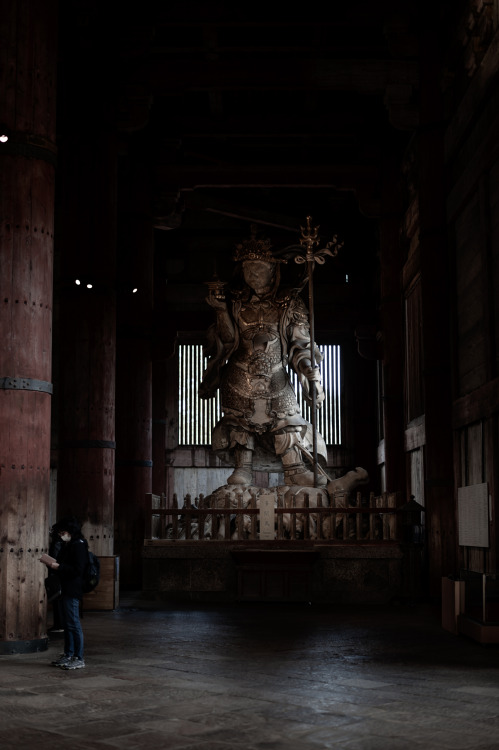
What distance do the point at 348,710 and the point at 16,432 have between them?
426 cm

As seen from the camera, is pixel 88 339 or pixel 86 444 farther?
pixel 88 339

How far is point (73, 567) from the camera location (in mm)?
8328

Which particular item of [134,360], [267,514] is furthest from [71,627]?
[134,360]

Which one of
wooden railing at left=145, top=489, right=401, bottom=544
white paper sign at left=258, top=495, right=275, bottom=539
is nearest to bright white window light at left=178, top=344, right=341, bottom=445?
wooden railing at left=145, top=489, right=401, bottom=544

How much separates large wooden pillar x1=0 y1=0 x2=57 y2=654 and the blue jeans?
93 centimetres

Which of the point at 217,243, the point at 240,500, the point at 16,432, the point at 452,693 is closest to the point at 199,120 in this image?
the point at 217,243

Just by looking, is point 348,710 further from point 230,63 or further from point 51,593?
point 230,63

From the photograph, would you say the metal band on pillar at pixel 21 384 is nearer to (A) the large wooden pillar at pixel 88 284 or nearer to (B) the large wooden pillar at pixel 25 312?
(B) the large wooden pillar at pixel 25 312

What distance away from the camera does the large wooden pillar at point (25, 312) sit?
9.05m

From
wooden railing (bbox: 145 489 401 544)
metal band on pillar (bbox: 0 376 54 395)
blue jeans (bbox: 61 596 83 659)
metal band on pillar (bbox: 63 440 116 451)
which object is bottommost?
blue jeans (bbox: 61 596 83 659)

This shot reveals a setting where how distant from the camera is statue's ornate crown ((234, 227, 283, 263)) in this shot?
61.2 ft

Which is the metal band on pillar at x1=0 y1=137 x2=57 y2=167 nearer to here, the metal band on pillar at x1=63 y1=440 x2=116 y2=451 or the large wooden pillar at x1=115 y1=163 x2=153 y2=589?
the metal band on pillar at x1=63 y1=440 x2=116 y2=451

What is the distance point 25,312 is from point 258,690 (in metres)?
4.23

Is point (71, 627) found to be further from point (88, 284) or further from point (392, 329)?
point (392, 329)
